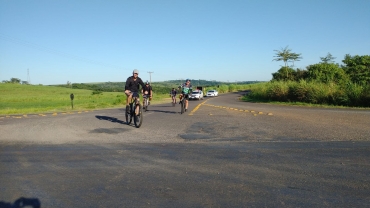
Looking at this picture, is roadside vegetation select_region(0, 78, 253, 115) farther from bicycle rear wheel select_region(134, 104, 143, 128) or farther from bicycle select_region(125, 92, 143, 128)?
bicycle rear wheel select_region(134, 104, 143, 128)

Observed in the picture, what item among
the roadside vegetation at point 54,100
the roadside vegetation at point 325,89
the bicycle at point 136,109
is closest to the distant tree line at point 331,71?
the roadside vegetation at point 325,89

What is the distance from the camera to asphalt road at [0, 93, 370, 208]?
12.6ft

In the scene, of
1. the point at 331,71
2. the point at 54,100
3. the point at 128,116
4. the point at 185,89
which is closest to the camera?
the point at 128,116

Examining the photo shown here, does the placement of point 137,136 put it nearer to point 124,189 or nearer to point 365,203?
point 124,189

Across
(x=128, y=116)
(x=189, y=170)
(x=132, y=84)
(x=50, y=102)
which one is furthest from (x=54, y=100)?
(x=189, y=170)

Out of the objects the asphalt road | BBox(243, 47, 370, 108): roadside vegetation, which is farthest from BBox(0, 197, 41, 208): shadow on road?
BBox(243, 47, 370, 108): roadside vegetation

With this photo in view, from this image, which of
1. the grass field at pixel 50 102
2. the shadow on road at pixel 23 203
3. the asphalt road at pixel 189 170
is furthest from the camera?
the grass field at pixel 50 102

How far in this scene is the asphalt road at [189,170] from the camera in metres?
A: 3.84

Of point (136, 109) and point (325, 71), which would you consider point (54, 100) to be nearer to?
point (325, 71)

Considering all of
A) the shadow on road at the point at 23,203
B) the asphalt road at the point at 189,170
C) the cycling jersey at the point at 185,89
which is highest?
the cycling jersey at the point at 185,89

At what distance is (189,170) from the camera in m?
5.08

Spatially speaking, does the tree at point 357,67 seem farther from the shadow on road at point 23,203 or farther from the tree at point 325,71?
the shadow on road at point 23,203

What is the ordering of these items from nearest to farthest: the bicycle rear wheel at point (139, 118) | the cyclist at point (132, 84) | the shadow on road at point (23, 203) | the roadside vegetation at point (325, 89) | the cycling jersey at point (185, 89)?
1. the shadow on road at point (23, 203)
2. the bicycle rear wheel at point (139, 118)
3. the cyclist at point (132, 84)
4. the cycling jersey at point (185, 89)
5. the roadside vegetation at point (325, 89)

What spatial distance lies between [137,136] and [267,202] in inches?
220
